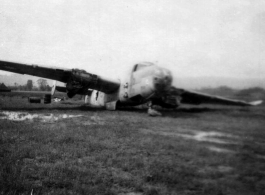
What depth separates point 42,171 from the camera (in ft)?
12.8

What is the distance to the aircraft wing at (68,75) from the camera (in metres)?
12.0

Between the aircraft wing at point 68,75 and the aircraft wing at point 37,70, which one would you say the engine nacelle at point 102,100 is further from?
the aircraft wing at point 37,70

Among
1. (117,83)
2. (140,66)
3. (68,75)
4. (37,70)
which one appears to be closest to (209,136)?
(140,66)

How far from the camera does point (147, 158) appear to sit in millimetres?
3994

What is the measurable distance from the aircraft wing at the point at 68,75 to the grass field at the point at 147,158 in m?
5.96

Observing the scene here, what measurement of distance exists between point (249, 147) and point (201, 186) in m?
0.66

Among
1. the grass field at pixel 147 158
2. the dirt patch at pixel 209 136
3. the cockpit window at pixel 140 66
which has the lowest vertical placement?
the grass field at pixel 147 158

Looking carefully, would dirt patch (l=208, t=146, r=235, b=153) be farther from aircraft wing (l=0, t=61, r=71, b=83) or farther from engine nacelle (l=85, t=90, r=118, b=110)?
engine nacelle (l=85, t=90, r=118, b=110)

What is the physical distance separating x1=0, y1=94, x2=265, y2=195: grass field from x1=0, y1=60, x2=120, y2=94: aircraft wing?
5.96 meters

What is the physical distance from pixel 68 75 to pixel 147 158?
35.0 ft

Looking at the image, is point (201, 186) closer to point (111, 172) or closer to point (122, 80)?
point (111, 172)

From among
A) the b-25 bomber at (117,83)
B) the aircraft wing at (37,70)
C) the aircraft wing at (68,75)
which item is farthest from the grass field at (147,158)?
the aircraft wing at (37,70)

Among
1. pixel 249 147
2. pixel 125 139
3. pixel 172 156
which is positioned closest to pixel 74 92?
pixel 125 139

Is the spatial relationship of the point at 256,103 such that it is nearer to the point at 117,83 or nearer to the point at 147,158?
the point at 147,158
